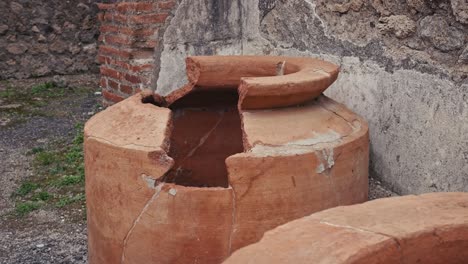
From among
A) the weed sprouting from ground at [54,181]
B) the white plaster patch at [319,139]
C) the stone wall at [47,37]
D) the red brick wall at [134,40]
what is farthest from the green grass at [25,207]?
the stone wall at [47,37]

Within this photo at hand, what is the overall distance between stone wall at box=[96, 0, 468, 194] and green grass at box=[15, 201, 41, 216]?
1.80 meters

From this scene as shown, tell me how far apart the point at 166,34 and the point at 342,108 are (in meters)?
2.08

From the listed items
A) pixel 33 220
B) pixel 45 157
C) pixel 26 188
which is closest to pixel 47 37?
pixel 45 157

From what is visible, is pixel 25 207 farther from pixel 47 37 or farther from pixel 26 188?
pixel 47 37

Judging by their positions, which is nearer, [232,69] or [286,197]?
[286,197]

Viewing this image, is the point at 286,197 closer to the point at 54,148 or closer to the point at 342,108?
the point at 342,108

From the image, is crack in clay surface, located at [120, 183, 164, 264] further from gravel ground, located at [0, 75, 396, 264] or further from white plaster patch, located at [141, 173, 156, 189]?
gravel ground, located at [0, 75, 396, 264]

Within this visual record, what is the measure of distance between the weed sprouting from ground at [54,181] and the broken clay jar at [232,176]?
1.48 m

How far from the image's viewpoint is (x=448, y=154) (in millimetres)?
2836

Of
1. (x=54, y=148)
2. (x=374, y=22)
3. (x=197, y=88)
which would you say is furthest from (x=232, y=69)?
(x=54, y=148)

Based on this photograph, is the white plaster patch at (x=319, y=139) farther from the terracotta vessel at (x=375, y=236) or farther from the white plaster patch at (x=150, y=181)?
the terracotta vessel at (x=375, y=236)

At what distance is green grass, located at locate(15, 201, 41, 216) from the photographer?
4079 millimetres

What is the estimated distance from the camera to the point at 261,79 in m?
2.70

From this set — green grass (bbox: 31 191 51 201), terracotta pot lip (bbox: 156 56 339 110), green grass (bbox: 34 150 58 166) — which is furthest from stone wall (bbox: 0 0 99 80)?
terracotta pot lip (bbox: 156 56 339 110)
